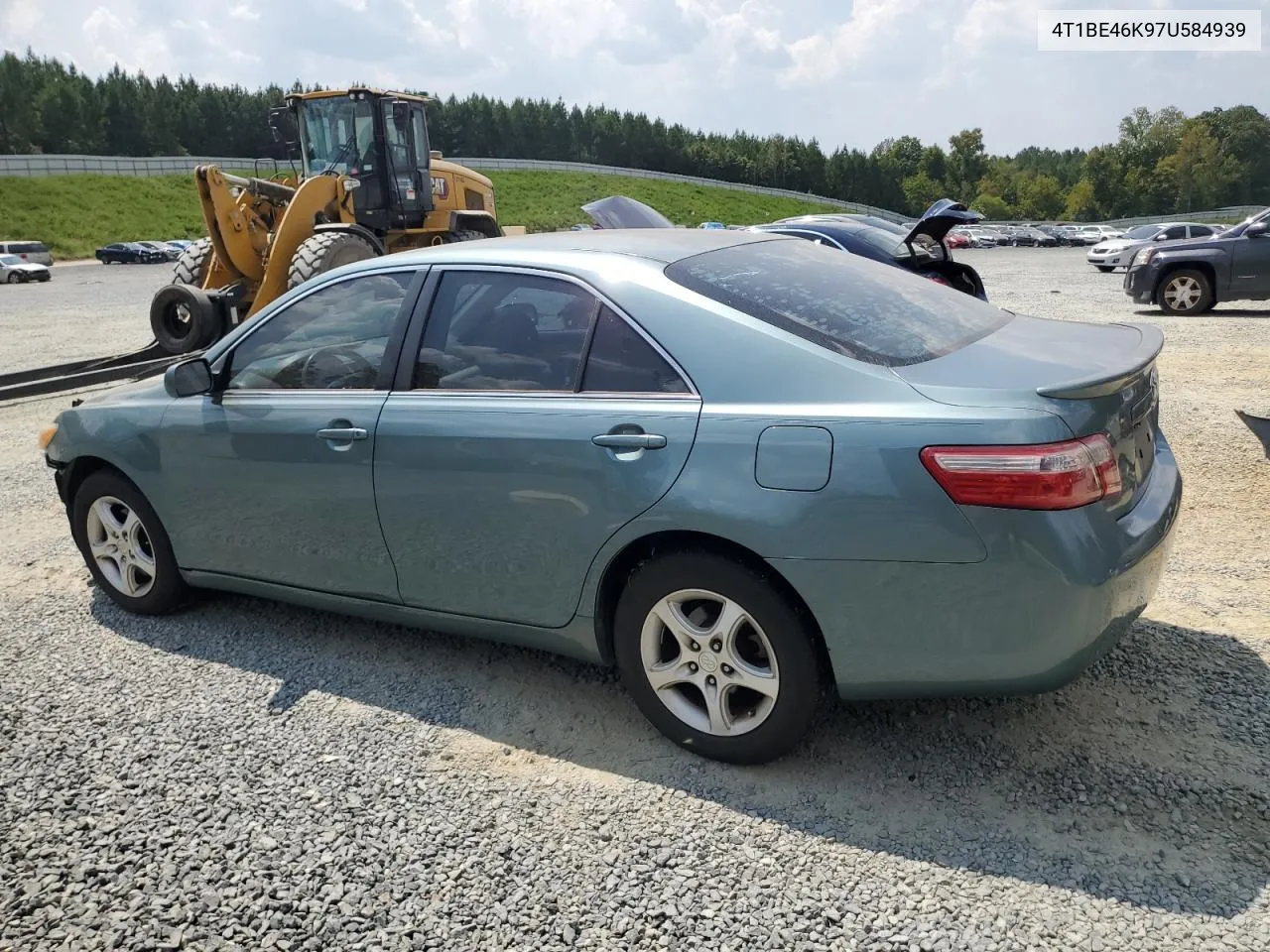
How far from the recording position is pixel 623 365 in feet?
10.1

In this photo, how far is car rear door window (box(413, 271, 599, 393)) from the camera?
324 cm

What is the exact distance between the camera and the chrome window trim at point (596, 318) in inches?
117

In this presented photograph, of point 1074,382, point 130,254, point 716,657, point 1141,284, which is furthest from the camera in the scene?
point 130,254

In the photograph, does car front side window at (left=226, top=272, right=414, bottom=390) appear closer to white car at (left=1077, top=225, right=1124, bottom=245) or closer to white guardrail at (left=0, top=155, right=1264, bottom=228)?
white guardrail at (left=0, top=155, right=1264, bottom=228)

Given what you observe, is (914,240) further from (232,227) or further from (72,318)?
(72,318)

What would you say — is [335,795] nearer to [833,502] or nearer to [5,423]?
[833,502]

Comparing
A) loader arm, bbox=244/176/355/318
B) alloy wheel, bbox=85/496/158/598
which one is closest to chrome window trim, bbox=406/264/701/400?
alloy wheel, bbox=85/496/158/598

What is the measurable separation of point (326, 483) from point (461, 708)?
97cm

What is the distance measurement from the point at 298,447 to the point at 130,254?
49655 mm

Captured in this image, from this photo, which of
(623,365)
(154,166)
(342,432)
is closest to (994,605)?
(623,365)

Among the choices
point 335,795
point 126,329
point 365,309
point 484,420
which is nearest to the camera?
point 335,795

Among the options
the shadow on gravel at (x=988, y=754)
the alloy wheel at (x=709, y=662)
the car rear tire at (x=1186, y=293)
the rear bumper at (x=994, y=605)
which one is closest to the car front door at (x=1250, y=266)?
the car rear tire at (x=1186, y=293)

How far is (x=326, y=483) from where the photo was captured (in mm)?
3617

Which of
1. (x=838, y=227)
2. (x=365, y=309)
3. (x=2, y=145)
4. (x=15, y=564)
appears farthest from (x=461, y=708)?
(x=2, y=145)
